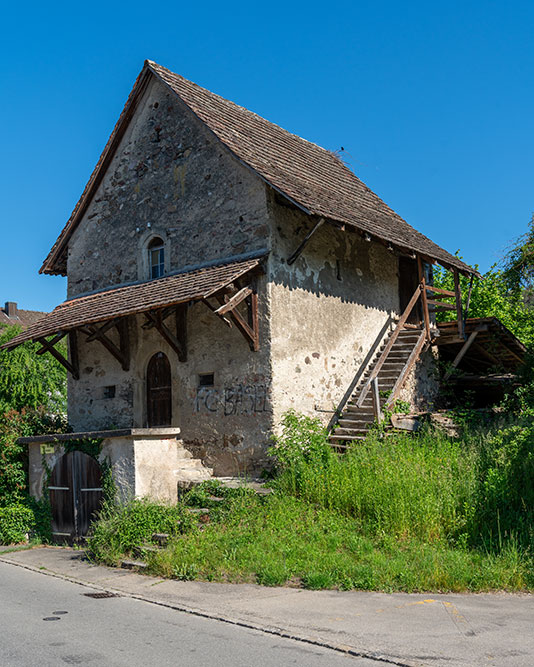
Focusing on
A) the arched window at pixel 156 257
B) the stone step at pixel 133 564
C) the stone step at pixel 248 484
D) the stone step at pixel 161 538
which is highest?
the arched window at pixel 156 257

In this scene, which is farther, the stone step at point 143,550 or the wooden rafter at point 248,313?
the wooden rafter at point 248,313

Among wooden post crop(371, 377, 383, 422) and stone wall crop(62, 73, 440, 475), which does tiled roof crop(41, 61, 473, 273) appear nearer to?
stone wall crop(62, 73, 440, 475)

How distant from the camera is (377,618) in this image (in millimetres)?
6781

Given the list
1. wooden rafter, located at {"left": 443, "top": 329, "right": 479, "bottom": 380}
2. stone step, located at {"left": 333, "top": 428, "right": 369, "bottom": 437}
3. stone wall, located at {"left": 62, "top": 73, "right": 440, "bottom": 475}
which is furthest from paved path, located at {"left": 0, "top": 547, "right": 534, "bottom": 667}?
wooden rafter, located at {"left": 443, "top": 329, "right": 479, "bottom": 380}

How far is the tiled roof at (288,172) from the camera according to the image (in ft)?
44.3


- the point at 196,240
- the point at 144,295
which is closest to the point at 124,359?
the point at 144,295

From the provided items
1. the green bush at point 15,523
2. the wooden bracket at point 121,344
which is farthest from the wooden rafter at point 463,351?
the green bush at point 15,523

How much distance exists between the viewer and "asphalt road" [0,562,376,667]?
18.6 feet

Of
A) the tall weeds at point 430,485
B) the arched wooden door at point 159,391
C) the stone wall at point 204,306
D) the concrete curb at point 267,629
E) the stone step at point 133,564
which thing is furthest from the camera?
the arched wooden door at point 159,391

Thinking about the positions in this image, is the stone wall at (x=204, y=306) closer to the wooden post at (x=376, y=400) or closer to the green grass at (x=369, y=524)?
the wooden post at (x=376, y=400)

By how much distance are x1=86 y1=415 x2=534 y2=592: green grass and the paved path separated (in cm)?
34

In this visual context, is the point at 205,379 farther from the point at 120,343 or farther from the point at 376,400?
the point at 376,400

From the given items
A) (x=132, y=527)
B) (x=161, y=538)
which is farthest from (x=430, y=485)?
(x=132, y=527)

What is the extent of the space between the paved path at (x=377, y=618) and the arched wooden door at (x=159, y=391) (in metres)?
5.70
